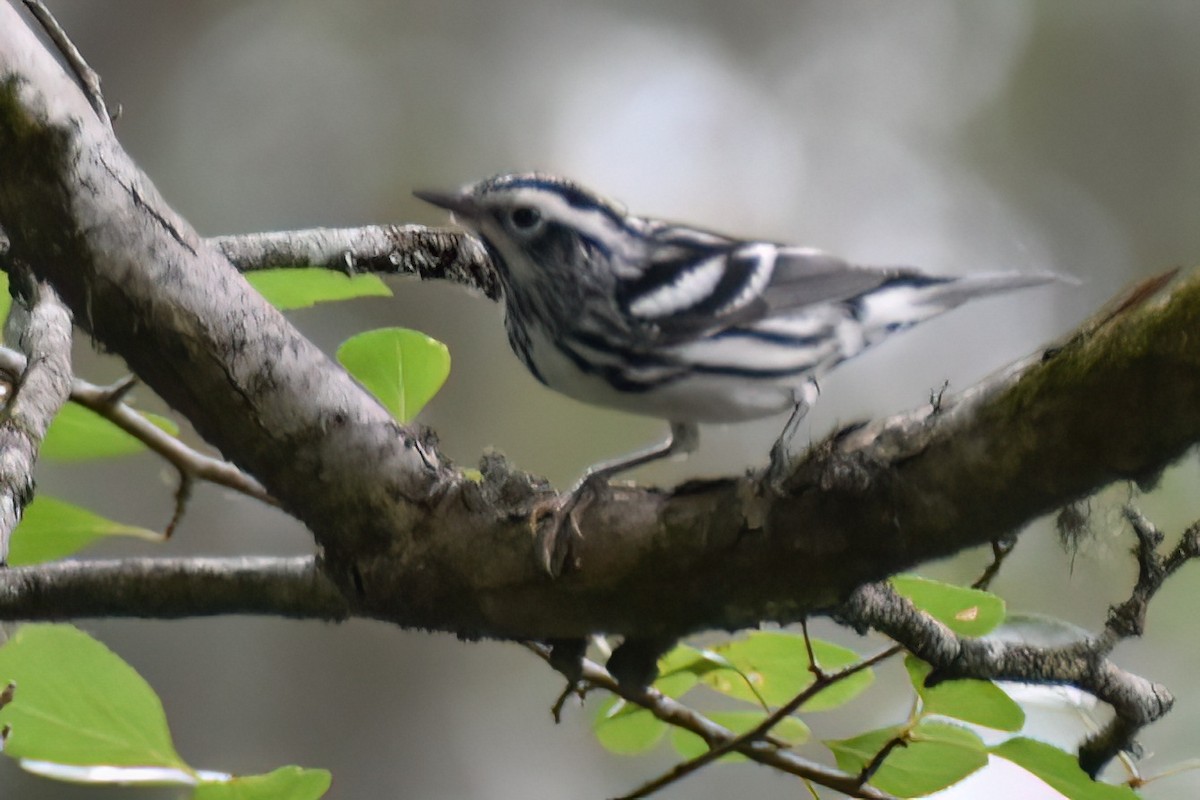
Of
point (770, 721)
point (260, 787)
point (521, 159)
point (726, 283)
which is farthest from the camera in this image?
point (521, 159)

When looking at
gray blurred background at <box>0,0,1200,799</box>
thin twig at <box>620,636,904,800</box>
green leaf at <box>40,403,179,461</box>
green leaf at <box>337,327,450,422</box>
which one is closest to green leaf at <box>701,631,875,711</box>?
thin twig at <box>620,636,904,800</box>

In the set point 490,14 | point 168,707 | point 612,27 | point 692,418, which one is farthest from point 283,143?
point 692,418

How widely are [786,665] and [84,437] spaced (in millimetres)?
460

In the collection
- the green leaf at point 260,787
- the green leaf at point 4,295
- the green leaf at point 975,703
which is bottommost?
the green leaf at point 260,787

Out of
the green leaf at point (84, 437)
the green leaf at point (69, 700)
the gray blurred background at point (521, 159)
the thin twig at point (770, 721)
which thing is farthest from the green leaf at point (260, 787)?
the gray blurred background at point (521, 159)

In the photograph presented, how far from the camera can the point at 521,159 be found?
61.2 inches

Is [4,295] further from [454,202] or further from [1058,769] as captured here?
[1058,769]

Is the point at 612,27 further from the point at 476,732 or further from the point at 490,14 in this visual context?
the point at 476,732

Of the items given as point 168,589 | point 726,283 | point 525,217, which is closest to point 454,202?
point 525,217

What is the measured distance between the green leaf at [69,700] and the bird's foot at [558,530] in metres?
0.20

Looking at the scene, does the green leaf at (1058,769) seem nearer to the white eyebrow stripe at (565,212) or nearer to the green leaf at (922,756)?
the green leaf at (922,756)

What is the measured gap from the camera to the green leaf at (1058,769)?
49 centimetres

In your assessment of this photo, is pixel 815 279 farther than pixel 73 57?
Yes

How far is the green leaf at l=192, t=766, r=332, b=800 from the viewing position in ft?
1.48
